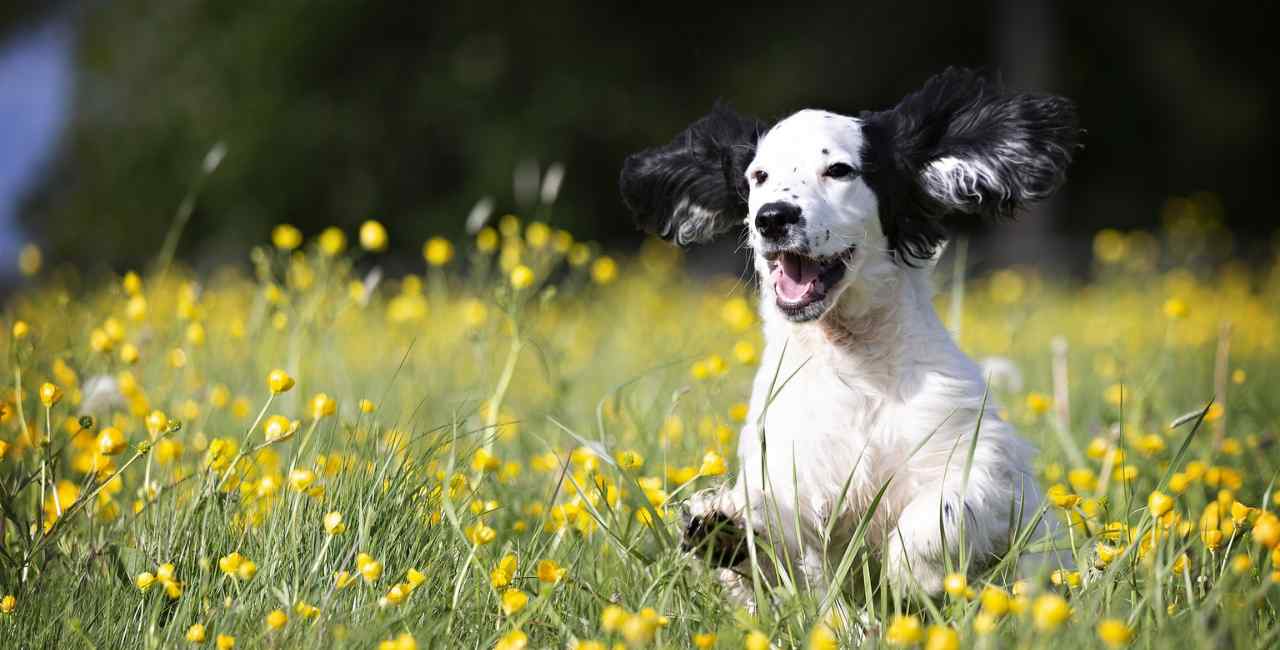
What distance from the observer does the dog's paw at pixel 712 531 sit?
8.65 ft

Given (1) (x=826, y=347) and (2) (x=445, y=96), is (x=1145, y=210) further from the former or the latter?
(1) (x=826, y=347)

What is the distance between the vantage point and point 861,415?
9.52 feet

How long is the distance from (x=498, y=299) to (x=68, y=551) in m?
1.20

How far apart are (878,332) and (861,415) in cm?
23

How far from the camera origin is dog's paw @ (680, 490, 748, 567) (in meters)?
2.64

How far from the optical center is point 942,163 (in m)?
3.17

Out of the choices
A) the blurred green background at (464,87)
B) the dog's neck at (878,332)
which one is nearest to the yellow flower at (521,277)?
the dog's neck at (878,332)

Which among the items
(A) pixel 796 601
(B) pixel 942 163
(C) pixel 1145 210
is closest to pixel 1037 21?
(C) pixel 1145 210

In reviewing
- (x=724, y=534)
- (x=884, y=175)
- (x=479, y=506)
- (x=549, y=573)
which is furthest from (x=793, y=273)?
→ (x=549, y=573)

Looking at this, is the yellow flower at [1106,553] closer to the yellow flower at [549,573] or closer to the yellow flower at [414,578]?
the yellow flower at [549,573]

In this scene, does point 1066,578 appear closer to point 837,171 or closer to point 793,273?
point 793,273

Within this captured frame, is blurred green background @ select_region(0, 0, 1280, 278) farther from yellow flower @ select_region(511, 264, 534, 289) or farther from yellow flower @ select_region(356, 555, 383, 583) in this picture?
yellow flower @ select_region(356, 555, 383, 583)

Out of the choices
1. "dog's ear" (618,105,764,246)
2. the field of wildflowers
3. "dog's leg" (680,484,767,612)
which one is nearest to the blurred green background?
the field of wildflowers

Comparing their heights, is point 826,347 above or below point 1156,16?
below
